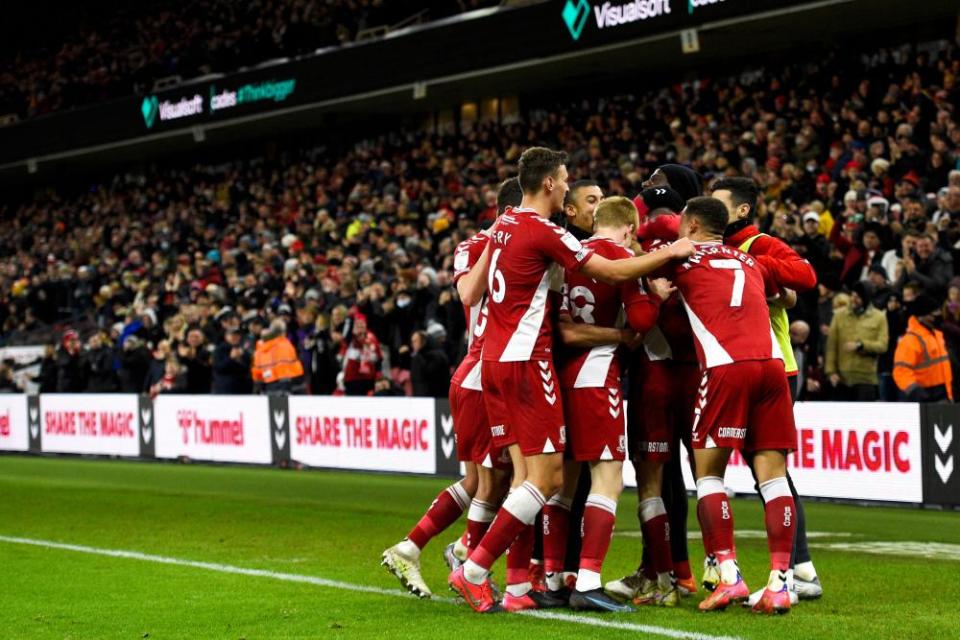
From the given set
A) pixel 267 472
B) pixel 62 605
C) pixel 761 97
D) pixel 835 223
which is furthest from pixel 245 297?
pixel 62 605

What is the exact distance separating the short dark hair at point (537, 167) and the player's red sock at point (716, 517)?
67.0 inches

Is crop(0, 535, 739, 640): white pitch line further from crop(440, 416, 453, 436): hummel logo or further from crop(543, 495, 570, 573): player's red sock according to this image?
crop(440, 416, 453, 436): hummel logo

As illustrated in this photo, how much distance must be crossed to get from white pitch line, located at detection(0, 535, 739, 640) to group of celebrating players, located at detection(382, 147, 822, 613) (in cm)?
22

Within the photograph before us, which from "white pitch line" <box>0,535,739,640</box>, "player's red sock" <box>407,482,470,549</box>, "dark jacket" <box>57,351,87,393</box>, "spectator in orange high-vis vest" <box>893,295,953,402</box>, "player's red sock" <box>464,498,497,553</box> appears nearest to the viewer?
"white pitch line" <box>0,535,739,640</box>

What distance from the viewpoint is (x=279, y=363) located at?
2041 centimetres

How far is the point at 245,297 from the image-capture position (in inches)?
980

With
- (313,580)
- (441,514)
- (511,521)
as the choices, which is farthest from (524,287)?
(313,580)

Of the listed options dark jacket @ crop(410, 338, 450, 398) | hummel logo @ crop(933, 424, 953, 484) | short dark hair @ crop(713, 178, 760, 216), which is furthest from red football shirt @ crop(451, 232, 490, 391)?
dark jacket @ crop(410, 338, 450, 398)

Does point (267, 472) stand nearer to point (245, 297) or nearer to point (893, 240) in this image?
point (245, 297)

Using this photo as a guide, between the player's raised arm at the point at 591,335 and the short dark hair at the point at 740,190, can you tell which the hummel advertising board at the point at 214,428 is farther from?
the player's raised arm at the point at 591,335

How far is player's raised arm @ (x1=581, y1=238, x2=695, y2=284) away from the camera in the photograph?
7074 millimetres

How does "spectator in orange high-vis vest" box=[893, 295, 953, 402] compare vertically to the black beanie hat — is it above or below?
below

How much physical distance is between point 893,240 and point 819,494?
11.4 feet

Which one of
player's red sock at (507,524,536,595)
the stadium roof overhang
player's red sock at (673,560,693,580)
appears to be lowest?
player's red sock at (673,560,693,580)
